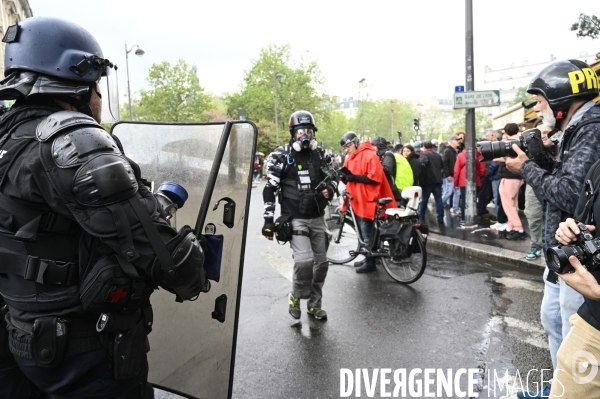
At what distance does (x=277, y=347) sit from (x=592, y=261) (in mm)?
2618

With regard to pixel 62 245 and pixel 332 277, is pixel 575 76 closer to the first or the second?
pixel 62 245

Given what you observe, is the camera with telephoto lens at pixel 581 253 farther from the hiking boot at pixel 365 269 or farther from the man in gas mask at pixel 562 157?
the hiking boot at pixel 365 269

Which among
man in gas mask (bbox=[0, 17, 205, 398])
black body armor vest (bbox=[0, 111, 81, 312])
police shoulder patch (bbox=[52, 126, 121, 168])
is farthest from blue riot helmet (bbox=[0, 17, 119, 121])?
police shoulder patch (bbox=[52, 126, 121, 168])

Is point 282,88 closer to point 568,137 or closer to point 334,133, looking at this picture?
point 334,133

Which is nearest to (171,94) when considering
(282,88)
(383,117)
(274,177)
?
(282,88)

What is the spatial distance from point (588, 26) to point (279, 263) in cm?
1087

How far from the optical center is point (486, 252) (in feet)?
21.7

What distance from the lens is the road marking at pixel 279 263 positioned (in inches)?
234

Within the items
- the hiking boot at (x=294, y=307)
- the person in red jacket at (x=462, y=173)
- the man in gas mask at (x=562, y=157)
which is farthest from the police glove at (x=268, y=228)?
the person in red jacket at (x=462, y=173)

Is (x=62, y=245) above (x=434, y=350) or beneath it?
above

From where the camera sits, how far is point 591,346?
162 cm

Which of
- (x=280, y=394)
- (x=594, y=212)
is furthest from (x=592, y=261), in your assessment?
(x=280, y=394)

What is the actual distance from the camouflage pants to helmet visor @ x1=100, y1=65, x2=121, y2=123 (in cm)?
224

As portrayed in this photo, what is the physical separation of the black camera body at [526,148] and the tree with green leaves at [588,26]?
37.6ft
